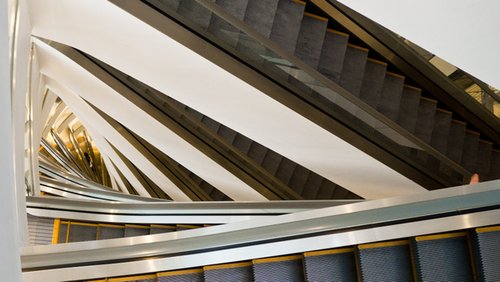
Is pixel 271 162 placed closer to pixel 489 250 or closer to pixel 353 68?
pixel 353 68

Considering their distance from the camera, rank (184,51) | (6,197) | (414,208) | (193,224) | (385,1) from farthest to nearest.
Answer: (193,224) < (184,51) < (414,208) < (385,1) < (6,197)

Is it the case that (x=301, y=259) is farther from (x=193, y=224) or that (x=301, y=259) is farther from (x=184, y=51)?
(x=193, y=224)

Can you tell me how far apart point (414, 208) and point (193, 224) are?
401cm

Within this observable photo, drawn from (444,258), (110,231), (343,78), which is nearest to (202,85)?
(343,78)

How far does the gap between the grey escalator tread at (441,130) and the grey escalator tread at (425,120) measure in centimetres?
9

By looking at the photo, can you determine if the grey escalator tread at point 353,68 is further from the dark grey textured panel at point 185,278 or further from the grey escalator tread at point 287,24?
the dark grey textured panel at point 185,278

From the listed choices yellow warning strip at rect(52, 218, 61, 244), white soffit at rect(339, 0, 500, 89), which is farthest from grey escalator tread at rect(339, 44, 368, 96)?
yellow warning strip at rect(52, 218, 61, 244)

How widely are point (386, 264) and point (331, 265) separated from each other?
1.05 feet

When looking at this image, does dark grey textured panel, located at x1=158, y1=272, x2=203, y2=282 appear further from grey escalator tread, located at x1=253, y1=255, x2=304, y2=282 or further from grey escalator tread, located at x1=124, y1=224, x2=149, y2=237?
grey escalator tread, located at x1=124, y1=224, x2=149, y2=237

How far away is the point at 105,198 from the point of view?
8.95 meters

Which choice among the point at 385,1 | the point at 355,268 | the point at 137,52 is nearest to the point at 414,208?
the point at 355,268

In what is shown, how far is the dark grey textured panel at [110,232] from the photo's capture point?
7086 mm

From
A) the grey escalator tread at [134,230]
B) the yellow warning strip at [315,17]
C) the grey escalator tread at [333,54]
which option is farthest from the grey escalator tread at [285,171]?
the yellow warning strip at [315,17]

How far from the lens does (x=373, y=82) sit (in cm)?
600
